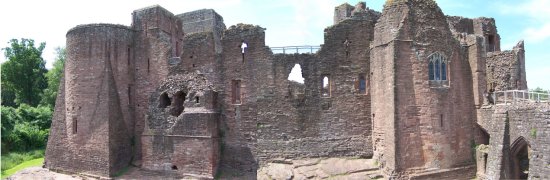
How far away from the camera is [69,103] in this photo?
2012 centimetres

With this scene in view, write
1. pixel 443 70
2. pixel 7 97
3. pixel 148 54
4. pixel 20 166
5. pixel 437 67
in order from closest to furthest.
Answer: pixel 437 67
pixel 443 70
pixel 148 54
pixel 20 166
pixel 7 97

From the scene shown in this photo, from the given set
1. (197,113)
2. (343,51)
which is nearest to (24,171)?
(197,113)

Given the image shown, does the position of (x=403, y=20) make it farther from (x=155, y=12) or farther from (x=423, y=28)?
(x=155, y=12)

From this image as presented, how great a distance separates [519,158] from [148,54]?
55.6 feet

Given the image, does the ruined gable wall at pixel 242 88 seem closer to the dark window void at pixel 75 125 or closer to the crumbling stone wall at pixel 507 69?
the dark window void at pixel 75 125

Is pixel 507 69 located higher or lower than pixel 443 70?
higher

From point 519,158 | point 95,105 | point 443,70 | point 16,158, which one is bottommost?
point 16,158

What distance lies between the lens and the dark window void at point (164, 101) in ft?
63.1

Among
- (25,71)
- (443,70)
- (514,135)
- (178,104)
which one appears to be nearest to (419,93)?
(443,70)

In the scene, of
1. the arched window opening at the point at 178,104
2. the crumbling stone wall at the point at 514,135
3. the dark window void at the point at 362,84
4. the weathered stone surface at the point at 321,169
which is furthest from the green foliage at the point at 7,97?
the crumbling stone wall at the point at 514,135

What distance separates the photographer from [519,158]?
15.7 metres

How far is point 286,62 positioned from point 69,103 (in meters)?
11.1

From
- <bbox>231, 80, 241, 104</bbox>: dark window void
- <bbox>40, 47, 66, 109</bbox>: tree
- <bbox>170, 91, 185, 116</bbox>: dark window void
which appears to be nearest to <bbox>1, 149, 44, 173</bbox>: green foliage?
<bbox>40, 47, 66, 109</bbox>: tree

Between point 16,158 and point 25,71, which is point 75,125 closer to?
point 16,158
